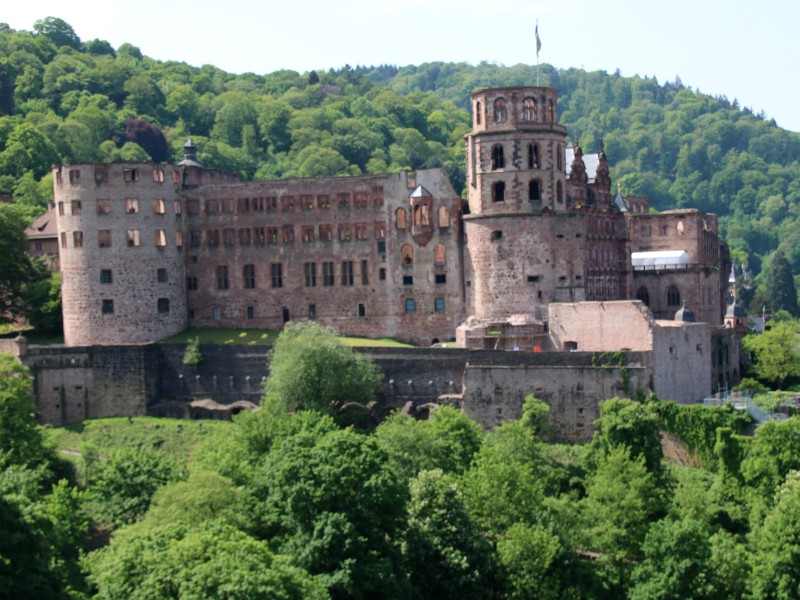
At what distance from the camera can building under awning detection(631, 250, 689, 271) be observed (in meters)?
90.0

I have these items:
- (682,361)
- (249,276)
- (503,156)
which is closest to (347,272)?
(249,276)

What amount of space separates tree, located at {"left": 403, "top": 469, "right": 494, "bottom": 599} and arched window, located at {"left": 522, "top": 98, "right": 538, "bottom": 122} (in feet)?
92.6

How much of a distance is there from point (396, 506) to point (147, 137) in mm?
88840

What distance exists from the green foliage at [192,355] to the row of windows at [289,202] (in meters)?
10.9

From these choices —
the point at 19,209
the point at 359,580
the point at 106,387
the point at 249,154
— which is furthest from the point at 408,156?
the point at 359,580

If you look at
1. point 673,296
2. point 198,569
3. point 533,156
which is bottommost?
point 198,569

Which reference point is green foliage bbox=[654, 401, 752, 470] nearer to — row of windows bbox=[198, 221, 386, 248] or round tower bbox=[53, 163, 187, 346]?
row of windows bbox=[198, 221, 386, 248]

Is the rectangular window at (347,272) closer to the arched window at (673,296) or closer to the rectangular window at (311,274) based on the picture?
the rectangular window at (311,274)

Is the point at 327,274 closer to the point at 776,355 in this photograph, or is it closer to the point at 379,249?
the point at 379,249

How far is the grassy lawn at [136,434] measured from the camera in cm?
7244

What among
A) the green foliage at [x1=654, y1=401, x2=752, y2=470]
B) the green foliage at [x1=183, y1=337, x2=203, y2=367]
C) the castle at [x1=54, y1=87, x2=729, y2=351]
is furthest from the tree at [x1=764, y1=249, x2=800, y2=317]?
the green foliage at [x1=183, y1=337, x2=203, y2=367]

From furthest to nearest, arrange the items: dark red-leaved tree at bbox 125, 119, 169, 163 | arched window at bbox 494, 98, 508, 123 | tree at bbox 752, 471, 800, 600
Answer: dark red-leaved tree at bbox 125, 119, 169, 163
arched window at bbox 494, 98, 508, 123
tree at bbox 752, 471, 800, 600

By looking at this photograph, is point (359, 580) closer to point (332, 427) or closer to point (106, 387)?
point (332, 427)

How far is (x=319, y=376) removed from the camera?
71.1 meters
